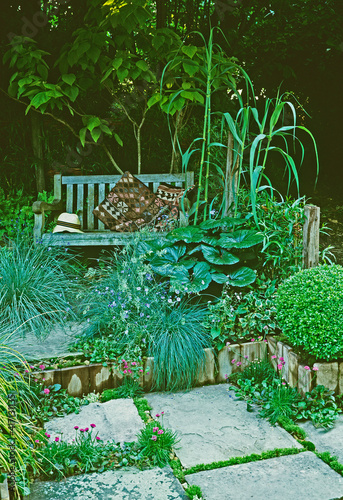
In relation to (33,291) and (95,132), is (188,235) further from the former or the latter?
(95,132)

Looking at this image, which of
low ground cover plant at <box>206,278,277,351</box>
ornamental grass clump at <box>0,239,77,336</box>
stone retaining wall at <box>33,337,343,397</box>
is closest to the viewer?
stone retaining wall at <box>33,337,343,397</box>

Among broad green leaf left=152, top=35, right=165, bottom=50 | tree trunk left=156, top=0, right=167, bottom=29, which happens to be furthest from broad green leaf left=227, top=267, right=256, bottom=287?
tree trunk left=156, top=0, right=167, bottom=29

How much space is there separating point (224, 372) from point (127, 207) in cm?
215

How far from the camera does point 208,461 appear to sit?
7.19ft

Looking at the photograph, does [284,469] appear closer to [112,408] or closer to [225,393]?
[225,393]

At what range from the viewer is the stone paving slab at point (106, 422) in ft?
7.66

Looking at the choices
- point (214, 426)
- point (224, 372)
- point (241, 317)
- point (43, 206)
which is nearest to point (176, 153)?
point (43, 206)

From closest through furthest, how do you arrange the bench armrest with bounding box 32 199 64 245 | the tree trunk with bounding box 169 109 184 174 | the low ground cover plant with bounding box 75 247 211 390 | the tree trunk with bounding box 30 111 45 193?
the low ground cover plant with bounding box 75 247 211 390
the bench armrest with bounding box 32 199 64 245
the tree trunk with bounding box 169 109 184 174
the tree trunk with bounding box 30 111 45 193

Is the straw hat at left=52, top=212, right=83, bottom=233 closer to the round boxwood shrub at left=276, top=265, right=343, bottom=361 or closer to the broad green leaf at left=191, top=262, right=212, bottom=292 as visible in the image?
the broad green leaf at left=191, top=262, right=212, bottom=292

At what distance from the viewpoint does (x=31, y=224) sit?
507 centimetres

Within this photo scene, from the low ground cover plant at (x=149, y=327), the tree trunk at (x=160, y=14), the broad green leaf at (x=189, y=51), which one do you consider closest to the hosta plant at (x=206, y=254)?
the low ground cover plant at (x=149, y=327)

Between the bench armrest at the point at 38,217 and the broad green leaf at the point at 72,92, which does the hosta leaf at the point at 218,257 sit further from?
the broad green leaf at the point at 72,92

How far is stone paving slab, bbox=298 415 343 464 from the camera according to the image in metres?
2.26

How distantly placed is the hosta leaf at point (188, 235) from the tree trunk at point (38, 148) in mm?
2593
